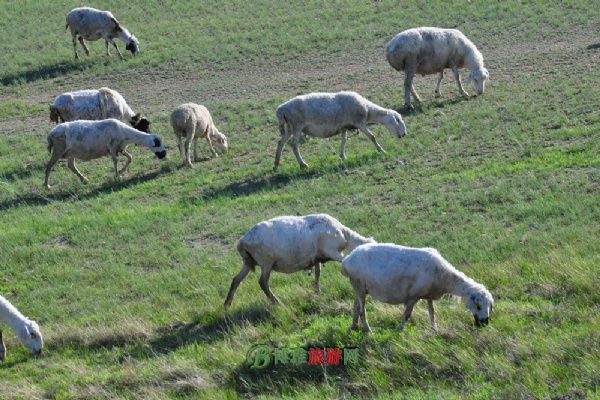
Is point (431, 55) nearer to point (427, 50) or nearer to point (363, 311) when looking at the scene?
point (427, 50)

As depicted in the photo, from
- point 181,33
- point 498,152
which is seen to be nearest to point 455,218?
point 498,152

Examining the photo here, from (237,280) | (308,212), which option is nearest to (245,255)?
(237,280)

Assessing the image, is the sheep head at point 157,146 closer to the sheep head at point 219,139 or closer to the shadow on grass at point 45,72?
the sheep head at point 219,139

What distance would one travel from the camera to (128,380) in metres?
11.2

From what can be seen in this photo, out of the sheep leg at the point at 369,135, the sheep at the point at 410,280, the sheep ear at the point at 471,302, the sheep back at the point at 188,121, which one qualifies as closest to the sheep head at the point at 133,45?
the sheep back at the point at 188,121

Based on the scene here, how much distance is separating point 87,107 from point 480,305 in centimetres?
Answer: 1494

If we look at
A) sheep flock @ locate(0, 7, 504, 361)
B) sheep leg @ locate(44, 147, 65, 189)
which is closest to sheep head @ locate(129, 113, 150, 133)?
sheep flock @ locate(0, 7, 504, 361)

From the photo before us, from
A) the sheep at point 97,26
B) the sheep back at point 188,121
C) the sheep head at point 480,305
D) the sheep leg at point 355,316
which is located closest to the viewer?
the sheep head at point 480,305

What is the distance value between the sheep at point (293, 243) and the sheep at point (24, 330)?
297 centimetres

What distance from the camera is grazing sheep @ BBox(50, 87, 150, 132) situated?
2300 cm

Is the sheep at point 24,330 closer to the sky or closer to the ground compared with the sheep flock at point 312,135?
closer to the ground

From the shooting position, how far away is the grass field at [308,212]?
1067cm

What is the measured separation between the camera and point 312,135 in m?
19.5

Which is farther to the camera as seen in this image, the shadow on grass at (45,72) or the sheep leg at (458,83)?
the shadow on grass at (45,72)
